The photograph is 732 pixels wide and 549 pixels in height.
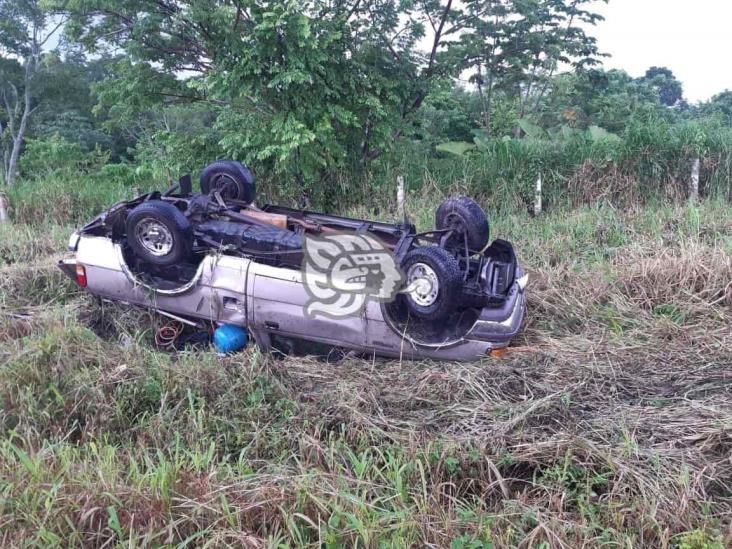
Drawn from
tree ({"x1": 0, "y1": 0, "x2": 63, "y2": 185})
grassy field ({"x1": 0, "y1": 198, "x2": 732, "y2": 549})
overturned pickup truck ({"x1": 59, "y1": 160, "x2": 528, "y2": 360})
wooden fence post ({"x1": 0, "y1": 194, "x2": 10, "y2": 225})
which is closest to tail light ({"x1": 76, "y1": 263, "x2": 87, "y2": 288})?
overturned pickup truck ({"x1": 59, "y1": 160, "x2": 528, "y2": 360})

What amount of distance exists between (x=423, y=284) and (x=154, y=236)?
1957mm

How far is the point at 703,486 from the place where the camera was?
2.44 m

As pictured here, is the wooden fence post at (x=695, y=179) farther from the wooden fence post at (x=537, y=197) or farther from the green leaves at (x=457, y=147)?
the green leaves at (x=457, y=147)

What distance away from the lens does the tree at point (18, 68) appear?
18.4 meters

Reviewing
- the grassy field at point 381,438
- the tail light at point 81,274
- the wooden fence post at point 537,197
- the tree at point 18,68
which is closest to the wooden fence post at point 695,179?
the wooden fence post at point 537,197

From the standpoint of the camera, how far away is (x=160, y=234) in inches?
162

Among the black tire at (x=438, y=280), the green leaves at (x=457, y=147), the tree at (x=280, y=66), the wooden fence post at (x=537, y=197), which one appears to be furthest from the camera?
the green leaves at (x=457, y=147)

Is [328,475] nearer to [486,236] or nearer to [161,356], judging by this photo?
[161,356]

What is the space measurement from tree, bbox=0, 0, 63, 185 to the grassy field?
17231mm

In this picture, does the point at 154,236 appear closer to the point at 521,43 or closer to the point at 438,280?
the point at 438,280

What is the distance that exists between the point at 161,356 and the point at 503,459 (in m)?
2.16

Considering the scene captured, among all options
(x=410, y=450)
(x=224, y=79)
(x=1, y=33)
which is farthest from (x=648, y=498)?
(x=1, y=33)

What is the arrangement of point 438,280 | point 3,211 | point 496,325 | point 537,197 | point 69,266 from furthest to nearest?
1. point 3,211
2. point 537,197
3. point 69,266
4. point 496,325
5. point 438,280

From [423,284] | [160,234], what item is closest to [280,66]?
[160,234]
